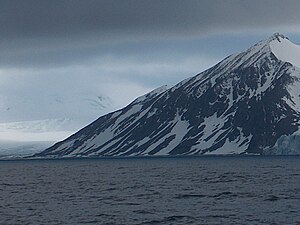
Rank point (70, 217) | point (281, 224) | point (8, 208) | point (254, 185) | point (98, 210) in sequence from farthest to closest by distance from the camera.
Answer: point (254, 185) → point (8, 208) → point (98, 210) → point (70, 217) → point (281, 224)

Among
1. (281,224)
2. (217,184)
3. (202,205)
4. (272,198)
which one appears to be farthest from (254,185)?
(281,224)

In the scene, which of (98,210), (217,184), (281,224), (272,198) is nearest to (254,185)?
(217,184)

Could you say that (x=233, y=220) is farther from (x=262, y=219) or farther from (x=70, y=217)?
(x=70, y=217)

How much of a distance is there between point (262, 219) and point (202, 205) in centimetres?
1694

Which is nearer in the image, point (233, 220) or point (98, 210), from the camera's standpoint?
point (233, 220)

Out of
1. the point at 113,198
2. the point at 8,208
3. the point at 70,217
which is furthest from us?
the point at 113,198

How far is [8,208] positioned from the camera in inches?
3888

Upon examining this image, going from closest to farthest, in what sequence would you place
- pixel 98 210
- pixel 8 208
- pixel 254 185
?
pixel 98 210, pixel 8 208, pixel 254 185

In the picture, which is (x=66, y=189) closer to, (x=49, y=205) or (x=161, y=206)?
(x=49, y=205)

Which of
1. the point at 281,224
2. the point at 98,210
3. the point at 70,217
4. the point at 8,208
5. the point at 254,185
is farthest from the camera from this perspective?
the point at 254,185

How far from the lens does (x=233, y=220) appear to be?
78.0 metres

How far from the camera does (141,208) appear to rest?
92750 millimetres

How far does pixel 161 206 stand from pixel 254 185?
40862 millimetres

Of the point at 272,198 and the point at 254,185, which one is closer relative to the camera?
the point at 272,198
